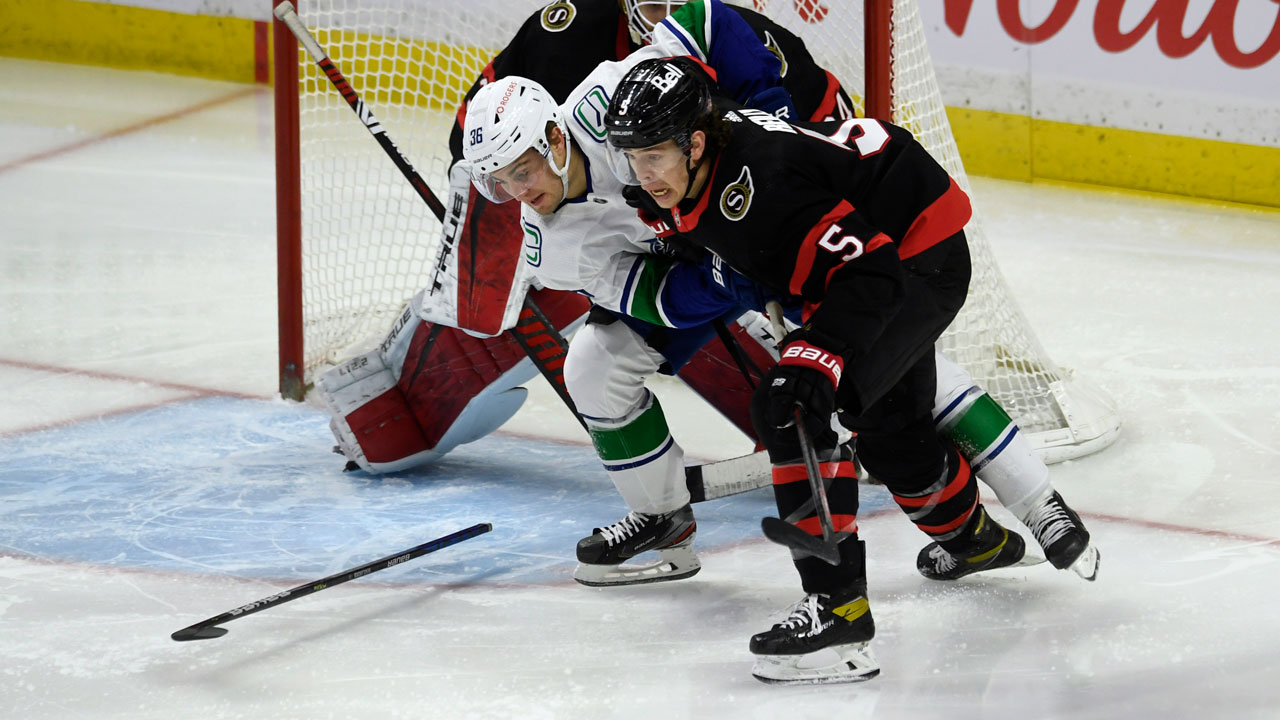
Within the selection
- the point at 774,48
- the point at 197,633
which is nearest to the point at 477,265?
the point at 774,48

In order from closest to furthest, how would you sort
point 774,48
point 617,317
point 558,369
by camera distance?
point 617,317 → point 774,48 → point 558,369

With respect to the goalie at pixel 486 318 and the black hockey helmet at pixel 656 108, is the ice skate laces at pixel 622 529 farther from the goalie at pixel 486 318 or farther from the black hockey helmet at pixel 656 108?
the black hockey helmet at pixel 656 108

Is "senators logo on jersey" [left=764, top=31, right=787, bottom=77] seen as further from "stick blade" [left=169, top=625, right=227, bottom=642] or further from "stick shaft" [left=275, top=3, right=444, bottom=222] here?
"stick blade" [left=169, top=625, right=227, bottom=642]

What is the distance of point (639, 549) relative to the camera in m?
2.97

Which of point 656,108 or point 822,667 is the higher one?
point 656,108

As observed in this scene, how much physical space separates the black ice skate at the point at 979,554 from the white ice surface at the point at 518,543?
0.11 feet

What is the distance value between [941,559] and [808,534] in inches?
22.9

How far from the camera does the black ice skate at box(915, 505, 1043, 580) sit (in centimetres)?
278

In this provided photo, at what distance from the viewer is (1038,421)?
3.64 metres

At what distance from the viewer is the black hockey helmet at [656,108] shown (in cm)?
235

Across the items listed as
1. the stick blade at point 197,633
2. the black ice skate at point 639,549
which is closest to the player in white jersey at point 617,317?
the black ice skate at point 639,549

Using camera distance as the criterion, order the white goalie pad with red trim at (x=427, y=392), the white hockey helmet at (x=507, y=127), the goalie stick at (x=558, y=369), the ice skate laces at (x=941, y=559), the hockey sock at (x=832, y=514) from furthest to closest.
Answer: the white goalie pad with red trim at (x=427, y=392)
the goalie stick at (x=558, y=369)
the ice skate laces at (x=941, y=559)
the white hockey helmet at (x=507, y=127)
the hockey sock at (x=832, y=514)

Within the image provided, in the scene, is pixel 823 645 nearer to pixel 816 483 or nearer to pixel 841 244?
pixel 816 483

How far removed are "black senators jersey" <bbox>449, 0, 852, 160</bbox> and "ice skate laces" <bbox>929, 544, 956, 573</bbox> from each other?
84cm
